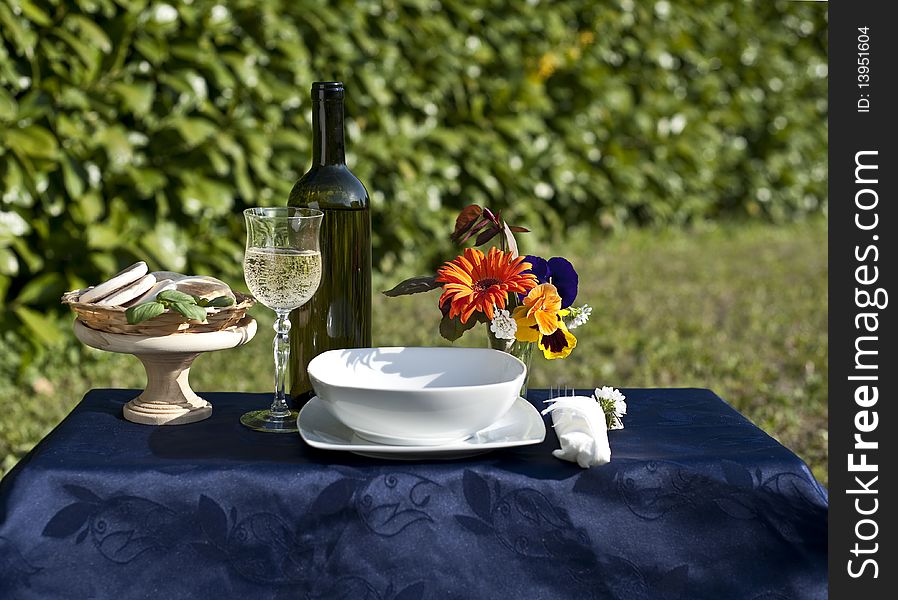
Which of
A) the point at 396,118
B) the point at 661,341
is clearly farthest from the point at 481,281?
the point at 396,118

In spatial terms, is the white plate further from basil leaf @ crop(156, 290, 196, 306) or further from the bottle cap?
the bottle cap

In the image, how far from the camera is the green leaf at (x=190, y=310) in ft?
5.54

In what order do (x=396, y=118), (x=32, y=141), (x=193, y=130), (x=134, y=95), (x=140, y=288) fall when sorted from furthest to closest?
(x=396, y=118) → (x=193, y=130) → (x=134, y=95) → (x=32, y=141) → (x=140, y=288)

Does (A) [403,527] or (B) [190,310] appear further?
(B) [190,310]

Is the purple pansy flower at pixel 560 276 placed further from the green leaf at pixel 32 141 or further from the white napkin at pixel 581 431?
the green leaf at pixel 32 141

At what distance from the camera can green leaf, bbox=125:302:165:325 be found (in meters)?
1.67

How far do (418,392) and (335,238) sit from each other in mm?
397

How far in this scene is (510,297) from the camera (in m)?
1.80

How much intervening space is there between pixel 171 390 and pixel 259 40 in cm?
296

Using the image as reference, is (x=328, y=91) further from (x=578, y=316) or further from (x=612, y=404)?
(x=612, y=404)

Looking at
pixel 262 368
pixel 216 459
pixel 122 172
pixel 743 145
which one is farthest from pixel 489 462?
pixel 743 145

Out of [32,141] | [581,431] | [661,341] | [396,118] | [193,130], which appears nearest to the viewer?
[581,431]

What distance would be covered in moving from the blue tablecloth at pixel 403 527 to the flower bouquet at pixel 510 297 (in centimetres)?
22

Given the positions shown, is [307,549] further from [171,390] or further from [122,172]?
[122,172]
